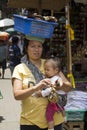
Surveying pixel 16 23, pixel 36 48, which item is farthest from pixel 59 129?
pixel 16 23

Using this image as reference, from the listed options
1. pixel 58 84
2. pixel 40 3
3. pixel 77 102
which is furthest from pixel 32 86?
pixel 40 3

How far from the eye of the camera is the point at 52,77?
359cm

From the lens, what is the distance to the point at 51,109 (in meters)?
3.57

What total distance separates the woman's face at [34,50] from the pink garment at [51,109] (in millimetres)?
427

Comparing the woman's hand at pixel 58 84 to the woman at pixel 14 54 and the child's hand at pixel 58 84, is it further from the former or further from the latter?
the woman at pixel 14 54

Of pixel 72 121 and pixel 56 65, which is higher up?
pixel 56 65

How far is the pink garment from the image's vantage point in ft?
11.6

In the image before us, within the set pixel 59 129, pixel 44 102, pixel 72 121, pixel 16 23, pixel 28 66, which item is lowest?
pixel 72 121

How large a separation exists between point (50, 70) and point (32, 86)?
0.23 m

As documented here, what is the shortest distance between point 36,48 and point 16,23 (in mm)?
409

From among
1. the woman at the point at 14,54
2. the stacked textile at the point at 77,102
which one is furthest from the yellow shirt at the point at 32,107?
the woman at the point at 14,54

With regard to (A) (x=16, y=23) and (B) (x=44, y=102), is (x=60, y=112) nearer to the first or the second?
(B) (x=44, y=102)

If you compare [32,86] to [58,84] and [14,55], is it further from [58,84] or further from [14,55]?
[14,55]

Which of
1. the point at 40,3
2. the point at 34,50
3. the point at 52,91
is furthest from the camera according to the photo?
the point at 40,3
